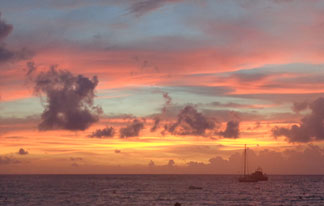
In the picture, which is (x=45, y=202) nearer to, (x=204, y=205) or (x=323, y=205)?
(x=204, y=205)

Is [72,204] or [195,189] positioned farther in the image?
[195,189]

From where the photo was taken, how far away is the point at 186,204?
387 feet

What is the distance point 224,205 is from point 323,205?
2782cm

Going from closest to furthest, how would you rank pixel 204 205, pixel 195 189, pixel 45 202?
pixel 204 205, pixel 45 202, pixel 195 189

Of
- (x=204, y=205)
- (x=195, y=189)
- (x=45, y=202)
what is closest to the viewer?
(x=204, y=205)

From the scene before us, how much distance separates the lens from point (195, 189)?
190m

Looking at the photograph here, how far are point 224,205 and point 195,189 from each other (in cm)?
7461

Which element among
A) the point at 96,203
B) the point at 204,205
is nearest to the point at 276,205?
the point at 204,205

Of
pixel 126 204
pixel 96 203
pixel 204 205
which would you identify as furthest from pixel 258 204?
pixel 96 203

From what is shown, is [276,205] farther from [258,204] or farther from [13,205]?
[13,205]

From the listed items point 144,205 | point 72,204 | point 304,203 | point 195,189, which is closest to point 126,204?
point 144,205

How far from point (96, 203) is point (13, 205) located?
2281 cm

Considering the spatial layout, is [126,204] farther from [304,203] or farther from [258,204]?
[304,203]

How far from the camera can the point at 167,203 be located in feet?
397
